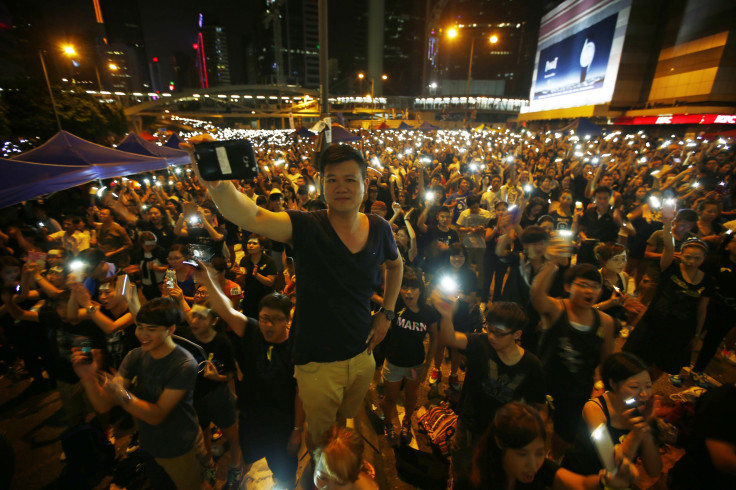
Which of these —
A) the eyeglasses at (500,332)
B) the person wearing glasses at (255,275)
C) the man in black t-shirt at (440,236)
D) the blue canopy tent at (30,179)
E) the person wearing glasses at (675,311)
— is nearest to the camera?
the eyeglasses at (500,332)

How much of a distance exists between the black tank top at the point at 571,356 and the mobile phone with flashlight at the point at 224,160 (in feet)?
9.07

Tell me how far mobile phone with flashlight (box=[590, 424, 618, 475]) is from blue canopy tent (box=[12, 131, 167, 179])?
1047 cm

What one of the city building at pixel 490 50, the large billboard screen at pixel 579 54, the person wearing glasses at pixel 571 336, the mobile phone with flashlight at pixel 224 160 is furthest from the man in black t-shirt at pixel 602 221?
the city building at pixel 490 50

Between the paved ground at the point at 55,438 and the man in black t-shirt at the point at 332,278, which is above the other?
the man in black t-shirt at the point at 332,278

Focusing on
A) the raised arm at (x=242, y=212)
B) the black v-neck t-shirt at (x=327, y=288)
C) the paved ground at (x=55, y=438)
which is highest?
the raised arm at (x=242, y=212)

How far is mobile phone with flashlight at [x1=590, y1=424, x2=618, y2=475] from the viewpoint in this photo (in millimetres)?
1726

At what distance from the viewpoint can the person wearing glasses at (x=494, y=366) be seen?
2.43 meters

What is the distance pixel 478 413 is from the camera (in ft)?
8.57

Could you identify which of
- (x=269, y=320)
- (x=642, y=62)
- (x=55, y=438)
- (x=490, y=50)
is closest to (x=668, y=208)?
(x=269, y=320)

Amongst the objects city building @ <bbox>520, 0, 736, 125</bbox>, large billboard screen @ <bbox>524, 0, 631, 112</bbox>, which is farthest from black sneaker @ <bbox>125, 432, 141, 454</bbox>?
large billboard screen @ <bbox>524, 0, 631, 112</bbox>

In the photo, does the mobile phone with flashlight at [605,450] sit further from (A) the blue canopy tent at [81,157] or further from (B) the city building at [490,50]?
(B) the city building at [490,50]

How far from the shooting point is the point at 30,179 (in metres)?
6.53

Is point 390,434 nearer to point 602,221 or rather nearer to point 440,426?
point 440,426

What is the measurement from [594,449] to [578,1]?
55.1 metres
